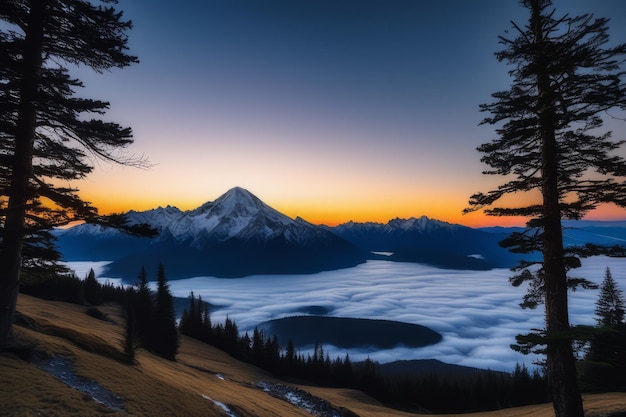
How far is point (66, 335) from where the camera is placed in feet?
82.5

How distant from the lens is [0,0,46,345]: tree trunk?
14.6 meters

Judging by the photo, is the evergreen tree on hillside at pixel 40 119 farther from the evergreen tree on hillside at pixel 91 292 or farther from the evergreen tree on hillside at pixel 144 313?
the evergreen tree on hillside at pixel 91 292

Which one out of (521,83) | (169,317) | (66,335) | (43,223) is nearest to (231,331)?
(169,317)

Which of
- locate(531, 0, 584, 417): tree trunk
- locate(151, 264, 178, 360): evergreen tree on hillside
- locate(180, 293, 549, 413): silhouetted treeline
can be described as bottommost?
locate(180, 293, 549, 413): silhouetted treeline

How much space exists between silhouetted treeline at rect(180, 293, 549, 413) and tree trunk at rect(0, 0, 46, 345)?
80.3 meters

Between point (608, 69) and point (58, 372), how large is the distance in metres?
28.6

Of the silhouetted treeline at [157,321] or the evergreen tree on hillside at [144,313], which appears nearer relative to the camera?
the silhouetted treeline at [157,321]

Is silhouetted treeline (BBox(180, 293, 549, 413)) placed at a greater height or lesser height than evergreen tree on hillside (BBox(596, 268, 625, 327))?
lesser

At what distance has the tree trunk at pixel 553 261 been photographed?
43.0 ft

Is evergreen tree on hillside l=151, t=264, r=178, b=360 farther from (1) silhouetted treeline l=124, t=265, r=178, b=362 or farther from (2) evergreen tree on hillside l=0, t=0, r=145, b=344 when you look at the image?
(2) evergreen tree on hillside l=0, t=0, r=145, b=344

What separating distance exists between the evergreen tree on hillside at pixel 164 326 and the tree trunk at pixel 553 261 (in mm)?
55006

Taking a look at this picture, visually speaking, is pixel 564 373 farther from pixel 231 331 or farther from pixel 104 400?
pixel 231 331

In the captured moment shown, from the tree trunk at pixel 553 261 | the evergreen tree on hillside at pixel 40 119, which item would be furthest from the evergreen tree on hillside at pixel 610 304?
the evergreen tree on hillside at pixel 40 119

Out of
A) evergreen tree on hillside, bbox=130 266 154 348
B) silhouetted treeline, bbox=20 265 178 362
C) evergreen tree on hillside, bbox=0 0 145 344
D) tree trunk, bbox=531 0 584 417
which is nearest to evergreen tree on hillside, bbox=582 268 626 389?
tree trunk, bbox=531 0 584 417
